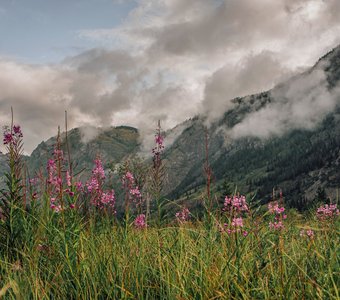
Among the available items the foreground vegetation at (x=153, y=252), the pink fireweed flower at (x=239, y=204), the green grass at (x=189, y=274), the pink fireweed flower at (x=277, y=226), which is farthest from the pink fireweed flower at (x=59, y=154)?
the pink fireweed flower at (x=277, y=226)

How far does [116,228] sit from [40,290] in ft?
10.6

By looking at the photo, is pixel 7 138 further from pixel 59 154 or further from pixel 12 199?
pixel 59 154

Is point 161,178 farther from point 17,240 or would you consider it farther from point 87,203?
point 17,240

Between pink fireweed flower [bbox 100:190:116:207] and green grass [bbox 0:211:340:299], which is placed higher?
pink fireweed flower [bbox 100:190:116:207]

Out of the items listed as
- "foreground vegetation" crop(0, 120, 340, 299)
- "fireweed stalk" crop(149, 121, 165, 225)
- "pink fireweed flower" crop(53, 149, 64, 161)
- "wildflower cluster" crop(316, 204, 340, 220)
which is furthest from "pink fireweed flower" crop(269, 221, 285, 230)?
"pink fireweed flower" crop(53, 149, 64, 161)

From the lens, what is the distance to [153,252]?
5375 mm

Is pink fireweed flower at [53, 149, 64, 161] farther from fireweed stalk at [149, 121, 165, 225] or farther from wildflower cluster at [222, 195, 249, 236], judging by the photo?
fireweed stalk at [149, 121, 165, 225]

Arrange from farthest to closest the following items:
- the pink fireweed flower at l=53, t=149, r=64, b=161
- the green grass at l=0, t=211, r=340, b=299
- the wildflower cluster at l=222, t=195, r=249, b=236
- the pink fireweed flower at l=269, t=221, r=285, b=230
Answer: the pink fireweed flower at l=269, t=221, r=285, b=230, the wildflower cluster at l=222, t=195, r=249, b=236, the pink fireweed flower at l=53, t=149, r=64, b=161, the green grass at l=0, t=211, r=340, b=299

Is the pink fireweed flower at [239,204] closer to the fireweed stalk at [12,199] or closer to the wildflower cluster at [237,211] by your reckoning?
the wildflower cluster at [237,211]

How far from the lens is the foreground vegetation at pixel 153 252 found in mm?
3801

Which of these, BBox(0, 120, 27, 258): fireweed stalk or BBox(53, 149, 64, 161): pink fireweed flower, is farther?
BBox(0, 120, 27, 258): fireweed stalk

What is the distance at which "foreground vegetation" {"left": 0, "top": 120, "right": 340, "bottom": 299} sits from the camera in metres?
3.80

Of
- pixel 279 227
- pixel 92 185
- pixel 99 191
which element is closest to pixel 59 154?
pixel 99 191

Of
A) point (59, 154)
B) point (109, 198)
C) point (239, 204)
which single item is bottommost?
point (239, 204)
